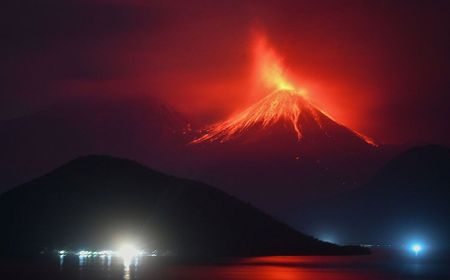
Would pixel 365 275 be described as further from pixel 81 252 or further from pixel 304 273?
pixel 81 252

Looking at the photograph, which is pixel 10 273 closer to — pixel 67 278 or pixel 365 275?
pixel 67 278

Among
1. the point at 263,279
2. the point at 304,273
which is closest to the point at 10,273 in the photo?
the point at 263,279

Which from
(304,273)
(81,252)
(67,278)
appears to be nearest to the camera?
(67,278)

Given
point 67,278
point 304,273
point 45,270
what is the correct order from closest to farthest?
point 67,278, point 45,270, point 304,273

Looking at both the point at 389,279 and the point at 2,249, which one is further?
the point at 2,249

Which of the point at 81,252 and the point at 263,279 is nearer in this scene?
the point at 263,279

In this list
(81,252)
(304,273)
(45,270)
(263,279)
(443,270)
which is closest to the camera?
(263,279)

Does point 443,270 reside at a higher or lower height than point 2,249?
lower

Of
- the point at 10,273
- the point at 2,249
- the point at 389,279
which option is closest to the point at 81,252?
the point at 2,249

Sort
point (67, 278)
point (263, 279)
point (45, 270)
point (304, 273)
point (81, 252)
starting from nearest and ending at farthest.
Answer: point (67, 278), point (263, 279), point (45, 270), point (304, 273), point (81, 252)
